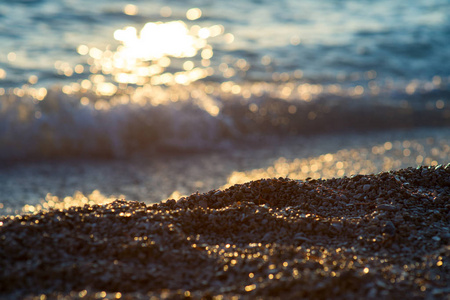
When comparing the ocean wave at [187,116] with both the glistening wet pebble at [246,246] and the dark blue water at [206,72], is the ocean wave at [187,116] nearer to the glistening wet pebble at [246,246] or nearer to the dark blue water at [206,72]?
the dark blue water at [206,72]

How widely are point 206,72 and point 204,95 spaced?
1328 millimetres

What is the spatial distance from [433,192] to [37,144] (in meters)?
3.66

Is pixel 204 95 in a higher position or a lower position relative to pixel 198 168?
higher

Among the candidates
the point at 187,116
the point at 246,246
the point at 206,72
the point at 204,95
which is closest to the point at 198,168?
the point at 187,116

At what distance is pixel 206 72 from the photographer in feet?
23.4

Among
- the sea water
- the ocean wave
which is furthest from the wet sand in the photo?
the ocean wave

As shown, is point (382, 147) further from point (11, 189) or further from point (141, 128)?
point (11, 189)

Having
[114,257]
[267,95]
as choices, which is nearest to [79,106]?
[267,95]

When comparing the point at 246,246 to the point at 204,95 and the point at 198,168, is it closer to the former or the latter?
the point at 198,168

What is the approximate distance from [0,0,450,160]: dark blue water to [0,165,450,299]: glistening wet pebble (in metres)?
2.87

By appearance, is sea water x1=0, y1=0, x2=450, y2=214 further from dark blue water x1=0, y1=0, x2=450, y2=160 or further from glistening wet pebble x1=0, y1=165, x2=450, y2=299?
glistening wet pebble x1=0, y1=165, x2=450, y2=299

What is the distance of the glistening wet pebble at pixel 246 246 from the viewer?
4.47ft

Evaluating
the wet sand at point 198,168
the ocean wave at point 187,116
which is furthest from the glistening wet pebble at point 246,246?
the ocean wave at point 187,116

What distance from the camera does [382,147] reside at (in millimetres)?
4594
